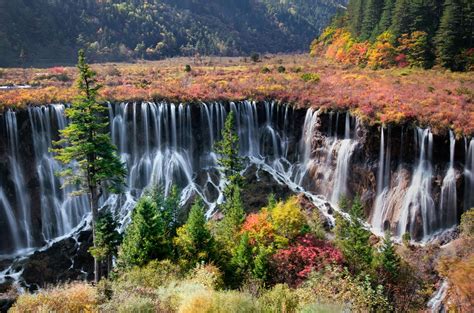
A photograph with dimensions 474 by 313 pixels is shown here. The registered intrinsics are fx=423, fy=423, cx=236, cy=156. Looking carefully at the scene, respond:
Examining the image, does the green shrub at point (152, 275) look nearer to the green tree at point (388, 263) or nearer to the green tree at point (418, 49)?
the green tree at point (388, 263)

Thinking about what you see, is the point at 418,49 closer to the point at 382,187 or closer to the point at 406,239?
the point at 382,187

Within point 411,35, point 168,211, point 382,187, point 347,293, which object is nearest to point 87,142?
point 168,211

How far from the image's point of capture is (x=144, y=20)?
153 meters

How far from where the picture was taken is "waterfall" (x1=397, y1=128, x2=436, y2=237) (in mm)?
38750

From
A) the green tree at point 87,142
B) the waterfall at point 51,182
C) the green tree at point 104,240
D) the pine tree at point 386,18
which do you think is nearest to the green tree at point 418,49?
the pine tree at point 386,18

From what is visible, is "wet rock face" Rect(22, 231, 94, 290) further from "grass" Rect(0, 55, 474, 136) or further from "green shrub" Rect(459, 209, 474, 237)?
"green shrub" Rect(459, 209, 474, 237)

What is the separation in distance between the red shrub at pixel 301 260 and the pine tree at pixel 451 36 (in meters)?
50.7

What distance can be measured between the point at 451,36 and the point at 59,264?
202 ft

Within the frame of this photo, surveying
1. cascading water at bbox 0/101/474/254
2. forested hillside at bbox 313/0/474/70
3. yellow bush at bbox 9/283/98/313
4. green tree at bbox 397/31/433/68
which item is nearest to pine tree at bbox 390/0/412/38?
forested hillside at bbox 313/0/474/70

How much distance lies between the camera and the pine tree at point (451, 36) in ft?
212

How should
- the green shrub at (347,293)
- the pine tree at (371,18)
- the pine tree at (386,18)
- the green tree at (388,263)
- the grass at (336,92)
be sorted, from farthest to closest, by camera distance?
1. the pine tree at (371,18)
2. the pine tree at (386,18)
3. the grass at (336,92)
4. the green tree at (388,263)
5. the green shrub at (347,293)

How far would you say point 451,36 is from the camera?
6406cm

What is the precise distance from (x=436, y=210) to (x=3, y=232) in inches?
1612

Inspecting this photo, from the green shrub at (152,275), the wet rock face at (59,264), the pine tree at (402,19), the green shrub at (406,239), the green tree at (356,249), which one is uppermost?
the pine tree at (402,19)
